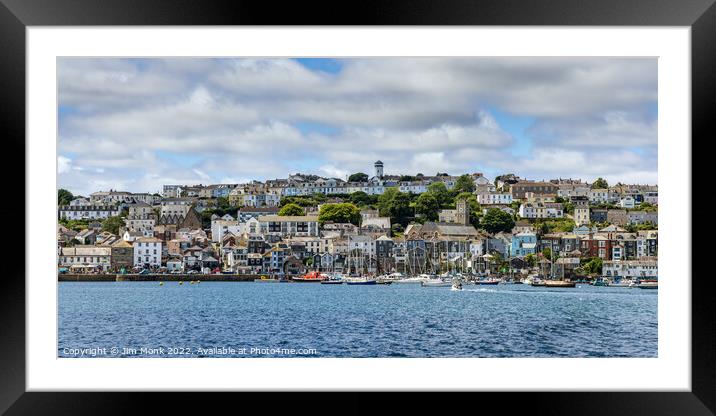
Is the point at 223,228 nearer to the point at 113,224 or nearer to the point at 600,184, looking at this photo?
the point at 113,224

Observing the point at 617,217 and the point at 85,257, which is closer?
the point at 85,257

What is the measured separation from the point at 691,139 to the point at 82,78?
37284 mm

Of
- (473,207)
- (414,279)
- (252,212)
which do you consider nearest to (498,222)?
(473,207)

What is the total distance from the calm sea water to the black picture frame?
27.7 feet

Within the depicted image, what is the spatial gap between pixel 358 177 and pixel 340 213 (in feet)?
9.53

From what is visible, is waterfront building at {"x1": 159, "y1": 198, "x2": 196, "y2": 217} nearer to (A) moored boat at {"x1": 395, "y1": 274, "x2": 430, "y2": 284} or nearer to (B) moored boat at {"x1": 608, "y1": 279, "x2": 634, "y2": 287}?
(A) moored boat at {"x1": 395, "y1": 274, "x2": 430, "y2": 284}

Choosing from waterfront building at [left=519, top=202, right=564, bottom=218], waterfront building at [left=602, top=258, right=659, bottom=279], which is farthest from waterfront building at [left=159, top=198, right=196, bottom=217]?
waterfront building at [left=602, top=258, right=659, bottom=279]

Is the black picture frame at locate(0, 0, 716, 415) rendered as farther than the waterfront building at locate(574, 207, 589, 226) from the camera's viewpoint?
No

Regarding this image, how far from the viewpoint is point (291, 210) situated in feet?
122

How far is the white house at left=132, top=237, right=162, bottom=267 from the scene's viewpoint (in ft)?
112

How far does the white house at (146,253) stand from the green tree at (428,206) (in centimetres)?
1257
